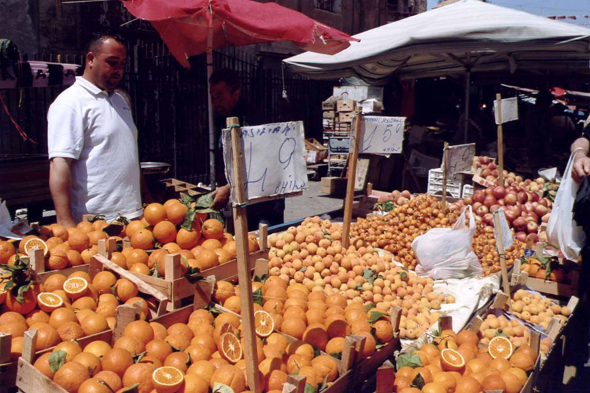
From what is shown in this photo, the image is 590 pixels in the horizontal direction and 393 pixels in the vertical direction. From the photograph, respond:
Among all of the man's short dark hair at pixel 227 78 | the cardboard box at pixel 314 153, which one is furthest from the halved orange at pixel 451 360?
the cardboard box at pixel 314 153

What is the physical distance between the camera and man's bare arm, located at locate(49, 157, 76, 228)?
2.94 meters

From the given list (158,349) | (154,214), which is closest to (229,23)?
(154,214)

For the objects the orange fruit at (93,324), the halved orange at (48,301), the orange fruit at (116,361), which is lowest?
the orange fruit at (116,361)

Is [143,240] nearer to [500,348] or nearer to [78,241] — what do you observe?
[78,241]

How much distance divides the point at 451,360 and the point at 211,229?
58.3 inches

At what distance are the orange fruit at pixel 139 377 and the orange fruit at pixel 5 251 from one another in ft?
3.81

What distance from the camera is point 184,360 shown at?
2010 millimetres

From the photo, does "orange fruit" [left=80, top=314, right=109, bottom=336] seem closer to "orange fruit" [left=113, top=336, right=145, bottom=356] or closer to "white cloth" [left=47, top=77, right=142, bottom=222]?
"orange fruit" [left=113, top=336, right=145, bottom=356]

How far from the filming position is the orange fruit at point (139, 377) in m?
1.81

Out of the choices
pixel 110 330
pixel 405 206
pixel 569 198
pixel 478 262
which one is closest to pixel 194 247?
pixel 110 330

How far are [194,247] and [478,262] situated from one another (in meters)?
2.49

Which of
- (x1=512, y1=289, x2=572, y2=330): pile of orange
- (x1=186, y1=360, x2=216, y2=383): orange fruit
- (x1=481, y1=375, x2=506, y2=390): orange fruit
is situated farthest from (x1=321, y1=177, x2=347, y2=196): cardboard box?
(x1=186, y1=360, x2=216, y2=383): orange fruit

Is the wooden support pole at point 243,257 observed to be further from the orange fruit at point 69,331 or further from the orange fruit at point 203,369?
the orange fruit at point 69,331

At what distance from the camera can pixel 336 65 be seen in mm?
8422
